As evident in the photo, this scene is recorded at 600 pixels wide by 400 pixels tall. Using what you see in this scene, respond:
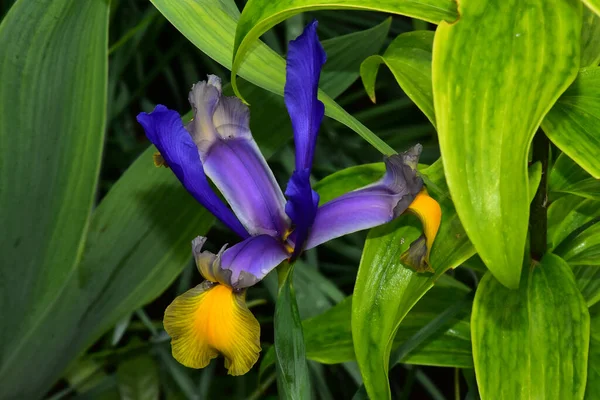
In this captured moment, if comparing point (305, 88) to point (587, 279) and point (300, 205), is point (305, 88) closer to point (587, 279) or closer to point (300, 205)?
point (300, 205)

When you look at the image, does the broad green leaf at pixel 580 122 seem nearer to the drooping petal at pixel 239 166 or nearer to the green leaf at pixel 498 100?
the green leaf at pixel 498 100

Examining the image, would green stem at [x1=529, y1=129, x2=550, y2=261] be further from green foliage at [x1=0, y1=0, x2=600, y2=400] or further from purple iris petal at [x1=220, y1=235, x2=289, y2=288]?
purple iris petal at [x1=220, y1=235, x2=289, y2=288]

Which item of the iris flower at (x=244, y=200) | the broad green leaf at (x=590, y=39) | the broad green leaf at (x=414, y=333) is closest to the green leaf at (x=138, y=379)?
the broad green leaf at (x=414, y=333)

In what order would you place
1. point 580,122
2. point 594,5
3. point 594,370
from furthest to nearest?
point 594,370 → point 580,122 → point 594,5

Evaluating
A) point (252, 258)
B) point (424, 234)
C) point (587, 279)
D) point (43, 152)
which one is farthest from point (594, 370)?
point (43, 152)

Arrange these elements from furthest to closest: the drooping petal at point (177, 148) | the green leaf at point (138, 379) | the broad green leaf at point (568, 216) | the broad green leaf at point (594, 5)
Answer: the green leaf at point (138, 379) < the broad green leaf at point (568, 216) < the drooping petal at point (177, 148) < the broad green leaf at point (594, 5)

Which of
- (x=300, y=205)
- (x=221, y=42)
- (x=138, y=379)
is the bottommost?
(x=138, y=379)

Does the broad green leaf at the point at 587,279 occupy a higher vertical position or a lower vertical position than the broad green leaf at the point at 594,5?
lower
